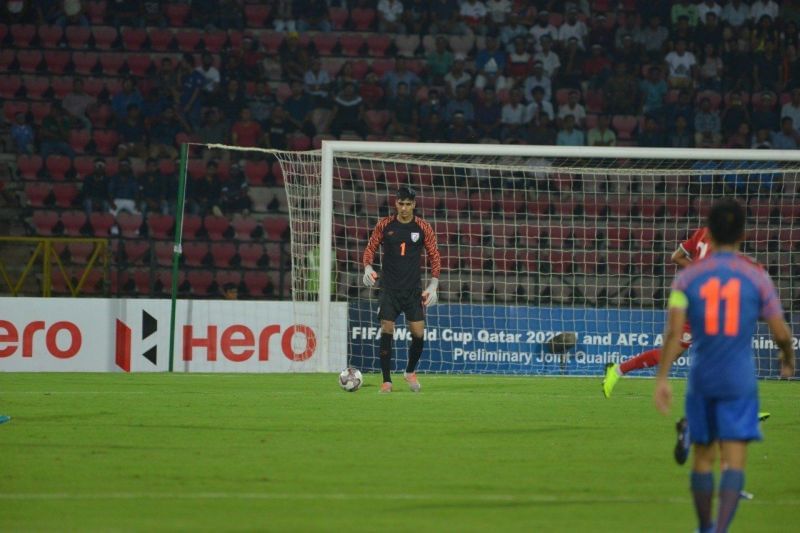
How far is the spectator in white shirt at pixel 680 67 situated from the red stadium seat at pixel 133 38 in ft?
34.4

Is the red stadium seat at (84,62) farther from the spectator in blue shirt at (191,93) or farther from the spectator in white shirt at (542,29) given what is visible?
the spectator in white shirt at (542,29)

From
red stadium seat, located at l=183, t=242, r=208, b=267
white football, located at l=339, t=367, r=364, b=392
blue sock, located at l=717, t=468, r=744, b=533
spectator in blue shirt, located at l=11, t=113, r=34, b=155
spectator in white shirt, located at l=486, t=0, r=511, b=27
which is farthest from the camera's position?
spectator in white shirt, located at l=486, t=0, r=511, b=27

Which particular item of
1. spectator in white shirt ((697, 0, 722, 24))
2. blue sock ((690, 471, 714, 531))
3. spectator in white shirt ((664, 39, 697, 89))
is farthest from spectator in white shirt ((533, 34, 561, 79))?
blue sock ((690, 471, 714, 531))

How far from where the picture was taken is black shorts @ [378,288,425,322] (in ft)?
48.5

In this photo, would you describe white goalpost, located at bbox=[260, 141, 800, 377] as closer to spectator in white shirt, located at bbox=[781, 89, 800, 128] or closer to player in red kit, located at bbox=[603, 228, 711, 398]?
spectator in white shirt, located at bbox=[781, 89, 800, 128]

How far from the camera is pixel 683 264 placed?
34.8 ft

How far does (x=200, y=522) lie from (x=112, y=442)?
3.43 metres

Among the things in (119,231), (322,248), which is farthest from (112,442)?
(119,231)

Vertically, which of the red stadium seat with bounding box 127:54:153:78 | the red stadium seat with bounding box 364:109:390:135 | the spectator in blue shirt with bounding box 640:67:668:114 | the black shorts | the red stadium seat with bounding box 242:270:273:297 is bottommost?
the black shorts

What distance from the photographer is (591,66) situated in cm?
2570

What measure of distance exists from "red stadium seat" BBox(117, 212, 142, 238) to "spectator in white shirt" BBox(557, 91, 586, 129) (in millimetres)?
8080

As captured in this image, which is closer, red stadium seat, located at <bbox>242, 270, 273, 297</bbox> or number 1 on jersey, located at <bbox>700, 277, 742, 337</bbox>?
number 1 on jersey, located at <bbox>700, 277, 742, 337</bbox>

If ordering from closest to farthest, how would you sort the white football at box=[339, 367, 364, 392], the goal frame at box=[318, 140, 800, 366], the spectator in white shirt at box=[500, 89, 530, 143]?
1. the white football at box=[339, 367, 364, 392]
2. the goal frame at box=[318, 140, 800, 366]
3. the spectator in white shirt at box=[500, 89, 530, 143]

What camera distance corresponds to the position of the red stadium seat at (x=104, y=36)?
25.8 metres
